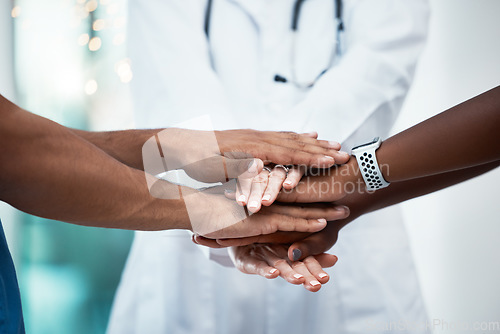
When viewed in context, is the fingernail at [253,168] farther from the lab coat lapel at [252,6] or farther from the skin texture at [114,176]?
the lab coat lapel at [252,6]

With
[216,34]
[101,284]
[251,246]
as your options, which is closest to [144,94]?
[216,34]

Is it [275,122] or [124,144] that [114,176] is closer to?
[124,144]

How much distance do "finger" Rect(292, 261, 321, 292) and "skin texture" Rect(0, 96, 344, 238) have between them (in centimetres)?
7

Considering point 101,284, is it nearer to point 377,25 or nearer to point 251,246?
point 251,246

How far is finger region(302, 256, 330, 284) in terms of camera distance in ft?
2.37

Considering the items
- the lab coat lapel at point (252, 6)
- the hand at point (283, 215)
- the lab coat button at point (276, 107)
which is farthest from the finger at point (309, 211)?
the lab coat lapel at point (252, 6)

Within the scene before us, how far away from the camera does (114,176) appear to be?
2.07 feet

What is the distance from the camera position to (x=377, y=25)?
108 cm

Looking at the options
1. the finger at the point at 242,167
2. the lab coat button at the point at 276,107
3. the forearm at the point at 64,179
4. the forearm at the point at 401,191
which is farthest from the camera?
the lab coat button at the point at 276,107

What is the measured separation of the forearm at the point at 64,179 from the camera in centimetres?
51

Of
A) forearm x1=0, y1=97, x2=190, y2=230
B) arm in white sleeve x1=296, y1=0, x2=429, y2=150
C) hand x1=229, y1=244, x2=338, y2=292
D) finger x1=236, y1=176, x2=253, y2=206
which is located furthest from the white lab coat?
forearm x1=0, y1=97, x2=190, y2=230

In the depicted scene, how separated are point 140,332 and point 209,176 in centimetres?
43

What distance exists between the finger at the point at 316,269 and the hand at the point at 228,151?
17 centimetres

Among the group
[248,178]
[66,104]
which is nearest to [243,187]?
[248,178]
